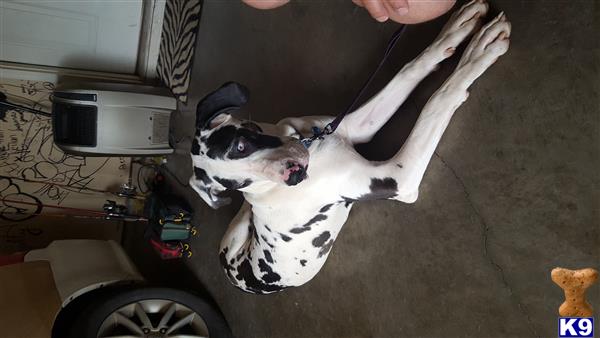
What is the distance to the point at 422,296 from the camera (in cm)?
259

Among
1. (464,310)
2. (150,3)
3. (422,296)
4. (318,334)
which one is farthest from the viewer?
(150,3)

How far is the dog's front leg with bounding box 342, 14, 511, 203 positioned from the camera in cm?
201

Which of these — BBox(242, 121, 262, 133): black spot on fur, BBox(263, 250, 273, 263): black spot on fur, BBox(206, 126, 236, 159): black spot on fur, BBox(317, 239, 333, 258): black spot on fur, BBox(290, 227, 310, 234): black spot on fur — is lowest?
BBox(263, 250, 273, 263): black spot on fur

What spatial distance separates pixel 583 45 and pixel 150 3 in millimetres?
4467

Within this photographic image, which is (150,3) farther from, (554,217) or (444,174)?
(554,217)

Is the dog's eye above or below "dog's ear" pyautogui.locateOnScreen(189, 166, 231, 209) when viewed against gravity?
above

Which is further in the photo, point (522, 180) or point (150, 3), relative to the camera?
point (150, 3)

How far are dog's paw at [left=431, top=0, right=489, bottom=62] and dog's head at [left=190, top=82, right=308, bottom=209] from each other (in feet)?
2.78

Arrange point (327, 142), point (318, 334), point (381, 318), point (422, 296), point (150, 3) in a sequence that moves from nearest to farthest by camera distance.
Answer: point (327, 142), point (422, 296), point (381, 318), point (318, 334), point (150, 3)

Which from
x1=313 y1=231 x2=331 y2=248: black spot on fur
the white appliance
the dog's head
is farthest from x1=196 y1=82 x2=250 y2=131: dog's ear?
the white appliance

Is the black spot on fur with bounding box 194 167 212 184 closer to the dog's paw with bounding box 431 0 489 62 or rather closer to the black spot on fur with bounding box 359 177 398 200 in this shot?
the black spot on fur with bounding box 359 177 398 200

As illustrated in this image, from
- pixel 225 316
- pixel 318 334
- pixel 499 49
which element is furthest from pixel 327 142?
pixel 225 316

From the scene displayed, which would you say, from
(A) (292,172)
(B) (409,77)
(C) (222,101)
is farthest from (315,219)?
(B) (409,77)

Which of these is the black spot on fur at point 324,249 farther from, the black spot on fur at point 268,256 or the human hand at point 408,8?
the human hand at point 408,8
